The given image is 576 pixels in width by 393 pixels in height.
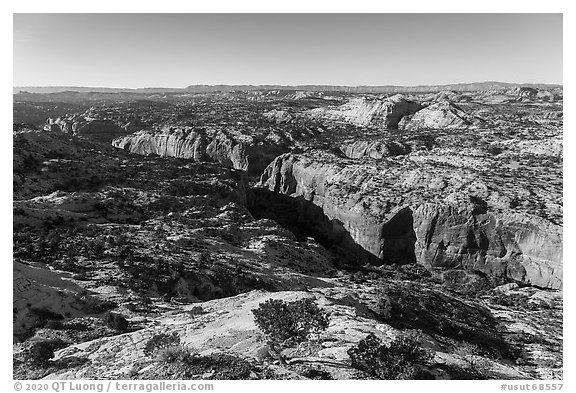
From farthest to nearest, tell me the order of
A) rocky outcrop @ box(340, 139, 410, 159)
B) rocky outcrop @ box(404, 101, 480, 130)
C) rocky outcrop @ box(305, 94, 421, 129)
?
rocky outcrop @ box(305, 94, 421, 129), rocky outcrop @ box(404, 101, 480, 130), rocky outcrop @ box(340, 139, 410, 159)

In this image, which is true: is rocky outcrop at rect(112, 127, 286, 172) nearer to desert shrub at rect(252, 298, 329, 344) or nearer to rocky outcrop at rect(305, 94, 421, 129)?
rocky outcrop at rect(305, 94, 421, 129)

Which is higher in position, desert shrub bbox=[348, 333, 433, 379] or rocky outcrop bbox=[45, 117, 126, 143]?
rocky outcrop bbox=[45, 117, 126, 143]

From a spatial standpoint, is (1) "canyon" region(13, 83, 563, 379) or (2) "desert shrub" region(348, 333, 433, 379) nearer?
(2) "desert shrub" region(348, 333, 433, 379)

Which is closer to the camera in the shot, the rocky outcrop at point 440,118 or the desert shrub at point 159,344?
the desert shrub at point 159,344

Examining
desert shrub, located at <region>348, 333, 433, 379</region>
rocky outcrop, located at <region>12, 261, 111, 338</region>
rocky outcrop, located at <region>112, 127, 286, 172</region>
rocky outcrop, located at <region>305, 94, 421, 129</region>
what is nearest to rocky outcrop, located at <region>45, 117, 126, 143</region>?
rocky outcrop, located at <region>112, 127, 286, 172</region>

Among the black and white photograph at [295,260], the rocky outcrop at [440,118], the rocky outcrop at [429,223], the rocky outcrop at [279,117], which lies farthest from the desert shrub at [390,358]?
the rocky outcrop at [279,117]

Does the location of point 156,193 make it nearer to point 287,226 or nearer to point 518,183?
point 287,226

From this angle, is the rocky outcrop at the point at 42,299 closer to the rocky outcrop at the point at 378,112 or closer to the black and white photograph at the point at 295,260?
the black and white photograph at the point at 295,260
